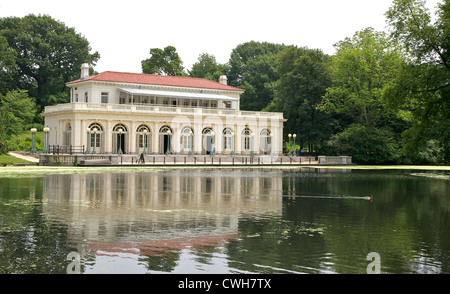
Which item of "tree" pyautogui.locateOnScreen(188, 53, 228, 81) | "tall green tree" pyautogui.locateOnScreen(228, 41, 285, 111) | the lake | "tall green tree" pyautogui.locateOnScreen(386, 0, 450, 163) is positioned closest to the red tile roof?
"tall green tree" pyautogui.locateOnScreen(228, 41, 285, 111)

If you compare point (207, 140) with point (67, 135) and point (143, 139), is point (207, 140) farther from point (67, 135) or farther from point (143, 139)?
point (67, 135)

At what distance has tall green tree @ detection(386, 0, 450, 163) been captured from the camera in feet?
108

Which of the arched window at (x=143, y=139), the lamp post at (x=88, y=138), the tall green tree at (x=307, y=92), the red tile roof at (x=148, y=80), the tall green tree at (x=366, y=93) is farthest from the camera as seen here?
the tall green tree at (x=307, y=92)

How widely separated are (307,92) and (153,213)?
61282mm

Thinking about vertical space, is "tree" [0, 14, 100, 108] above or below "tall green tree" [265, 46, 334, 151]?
above

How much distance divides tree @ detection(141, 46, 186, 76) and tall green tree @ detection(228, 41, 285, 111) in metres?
11.2

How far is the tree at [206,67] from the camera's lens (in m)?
112

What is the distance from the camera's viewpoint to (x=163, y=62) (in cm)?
10281

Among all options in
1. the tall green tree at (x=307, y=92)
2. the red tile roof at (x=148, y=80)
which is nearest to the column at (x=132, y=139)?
the red tile roof at (x=148, y=80)

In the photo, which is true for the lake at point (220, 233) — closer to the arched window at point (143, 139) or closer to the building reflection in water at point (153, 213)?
the building reflection in water at point (153, 213)

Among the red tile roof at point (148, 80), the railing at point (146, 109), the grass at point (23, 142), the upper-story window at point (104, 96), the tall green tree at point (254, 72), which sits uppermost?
the tall green tree at point (254, 72)

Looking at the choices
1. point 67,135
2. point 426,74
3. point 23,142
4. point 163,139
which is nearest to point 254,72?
point 163,139

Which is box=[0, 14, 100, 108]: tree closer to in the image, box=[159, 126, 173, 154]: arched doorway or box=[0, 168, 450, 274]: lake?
box=[159, 126, 173, 154]: arched doorway

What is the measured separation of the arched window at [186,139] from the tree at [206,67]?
3741 cm
